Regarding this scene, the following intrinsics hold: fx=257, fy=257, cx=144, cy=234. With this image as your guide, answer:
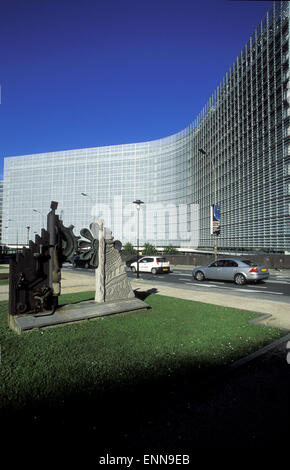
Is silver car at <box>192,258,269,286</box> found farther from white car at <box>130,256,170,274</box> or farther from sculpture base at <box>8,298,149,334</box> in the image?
sculpture base at <box>8,298,149,334</box>

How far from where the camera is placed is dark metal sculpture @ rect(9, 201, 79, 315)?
5.65 metres

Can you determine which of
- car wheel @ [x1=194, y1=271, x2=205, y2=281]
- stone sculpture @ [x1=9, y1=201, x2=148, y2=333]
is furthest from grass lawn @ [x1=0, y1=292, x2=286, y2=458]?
car wheel @ [x1=194, y1=271, x2=205, y2=281]

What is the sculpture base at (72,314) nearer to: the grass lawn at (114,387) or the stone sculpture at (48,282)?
the stone sculpture at (48,282)

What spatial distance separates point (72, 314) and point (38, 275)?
1253mm

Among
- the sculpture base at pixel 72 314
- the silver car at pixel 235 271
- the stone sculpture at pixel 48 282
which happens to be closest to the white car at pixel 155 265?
the silver car at pixel 235 271

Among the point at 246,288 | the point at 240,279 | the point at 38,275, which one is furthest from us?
the point at 240,279

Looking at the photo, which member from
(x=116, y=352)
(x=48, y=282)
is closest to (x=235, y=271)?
(x=48, y=282)

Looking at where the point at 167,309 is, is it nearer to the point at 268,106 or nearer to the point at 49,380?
the point at 49,380

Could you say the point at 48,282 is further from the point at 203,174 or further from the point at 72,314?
the point at 203,174

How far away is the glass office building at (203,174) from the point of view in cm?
3066

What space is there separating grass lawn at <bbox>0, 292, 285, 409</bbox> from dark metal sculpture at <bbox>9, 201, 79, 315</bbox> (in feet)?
2.08

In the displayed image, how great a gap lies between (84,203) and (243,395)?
93.2 metres

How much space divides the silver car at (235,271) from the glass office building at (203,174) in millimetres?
16347

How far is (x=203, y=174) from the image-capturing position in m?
56.9
